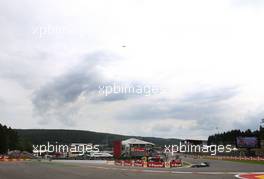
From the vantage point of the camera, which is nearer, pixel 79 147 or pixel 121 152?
pixel 121 152

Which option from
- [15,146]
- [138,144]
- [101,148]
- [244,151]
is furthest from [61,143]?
[244,151]

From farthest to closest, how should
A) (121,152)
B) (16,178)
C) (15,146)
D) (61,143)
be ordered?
(61,143), (15,146), (121,152), (16,178)

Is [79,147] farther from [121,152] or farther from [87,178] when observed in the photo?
[87,178]

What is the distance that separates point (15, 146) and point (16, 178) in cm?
13047

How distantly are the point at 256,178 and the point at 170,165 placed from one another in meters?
26.3

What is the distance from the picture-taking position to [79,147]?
165125mm

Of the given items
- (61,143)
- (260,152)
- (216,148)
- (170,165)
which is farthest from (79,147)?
(170,165)

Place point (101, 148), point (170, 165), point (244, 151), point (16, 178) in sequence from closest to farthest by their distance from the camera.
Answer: point (16, 178), point (170, 165), point (244, 151), point (101, 148)

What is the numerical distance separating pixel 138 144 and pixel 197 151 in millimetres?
52820

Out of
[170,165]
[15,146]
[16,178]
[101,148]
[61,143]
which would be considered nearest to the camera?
[16,178]

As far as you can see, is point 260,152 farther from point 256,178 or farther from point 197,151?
point 256,178

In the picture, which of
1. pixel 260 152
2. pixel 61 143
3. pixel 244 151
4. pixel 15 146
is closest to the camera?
pixel 260 152

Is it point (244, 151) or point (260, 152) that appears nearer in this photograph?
point (260, 152)

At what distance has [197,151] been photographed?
175000 mm
